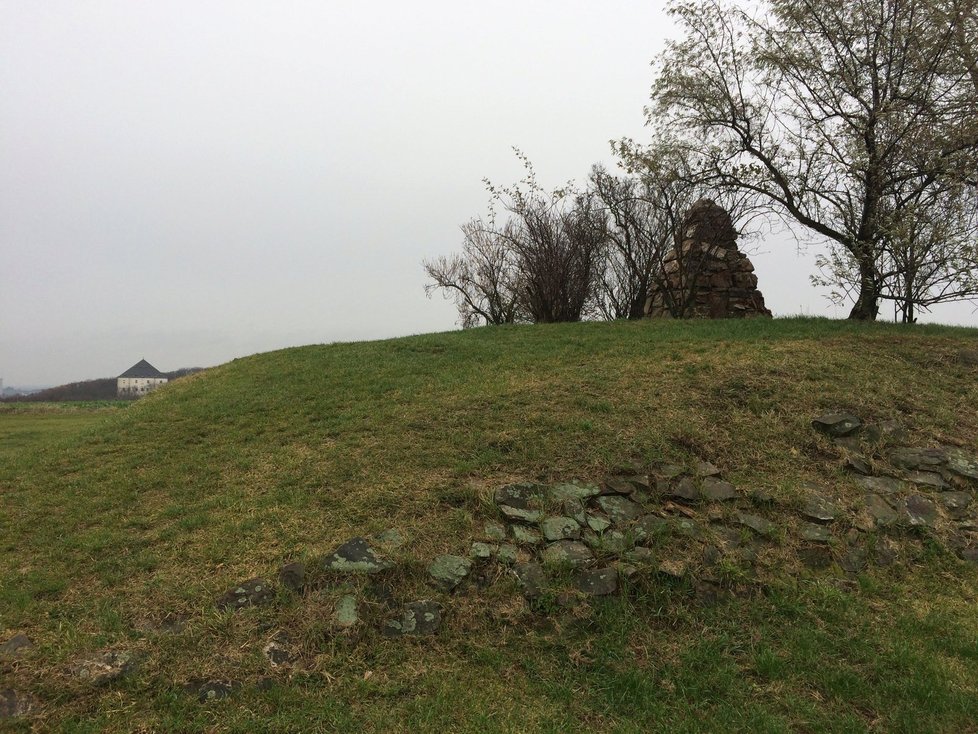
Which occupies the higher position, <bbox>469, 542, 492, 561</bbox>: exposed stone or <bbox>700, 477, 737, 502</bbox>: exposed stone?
<bbox>700, 477, 737, 502</bbox>: exposed stone

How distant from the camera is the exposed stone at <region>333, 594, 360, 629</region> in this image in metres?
4.36

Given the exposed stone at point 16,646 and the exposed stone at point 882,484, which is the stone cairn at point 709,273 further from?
the exposed stone at point 16,646

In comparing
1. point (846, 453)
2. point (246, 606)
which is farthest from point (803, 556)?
point (246, 606)

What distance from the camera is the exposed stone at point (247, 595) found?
4500 mm

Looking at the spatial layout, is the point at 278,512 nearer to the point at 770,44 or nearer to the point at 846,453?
the point at 846,453

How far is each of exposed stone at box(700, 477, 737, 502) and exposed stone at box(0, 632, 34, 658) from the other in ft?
20.0

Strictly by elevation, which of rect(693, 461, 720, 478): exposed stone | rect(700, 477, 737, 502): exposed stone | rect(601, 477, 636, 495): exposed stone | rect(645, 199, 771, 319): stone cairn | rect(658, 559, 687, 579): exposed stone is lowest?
rect(658, 559, 687, 579): exposed stone

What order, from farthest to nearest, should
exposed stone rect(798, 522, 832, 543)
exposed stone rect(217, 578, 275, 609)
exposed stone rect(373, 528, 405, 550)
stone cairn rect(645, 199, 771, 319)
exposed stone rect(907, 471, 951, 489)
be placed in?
stone cairn rect(645, 199, 771, 319)
exposed stone rect(907, 471, 951, 489)
exposed stone rect(798, 522, 832, 543)
exposed stone rect(373, 528, 405, 550)
exposed stone rect(217, 578, 275, 609)

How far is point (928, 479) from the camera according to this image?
247 inches

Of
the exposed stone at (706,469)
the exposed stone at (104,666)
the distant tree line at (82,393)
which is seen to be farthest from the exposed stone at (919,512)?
the distant tree line at (82,393)

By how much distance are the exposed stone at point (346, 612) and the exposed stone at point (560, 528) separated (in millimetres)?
1880

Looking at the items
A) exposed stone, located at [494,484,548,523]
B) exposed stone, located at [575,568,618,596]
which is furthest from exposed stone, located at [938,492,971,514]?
exposed stone, located at [494,484,548,523]

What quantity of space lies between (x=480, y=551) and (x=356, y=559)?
1.14 m

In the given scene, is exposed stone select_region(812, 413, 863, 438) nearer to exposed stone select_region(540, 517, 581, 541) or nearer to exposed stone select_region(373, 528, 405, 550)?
exposed stone select_region(540, 517, 581, 541)
